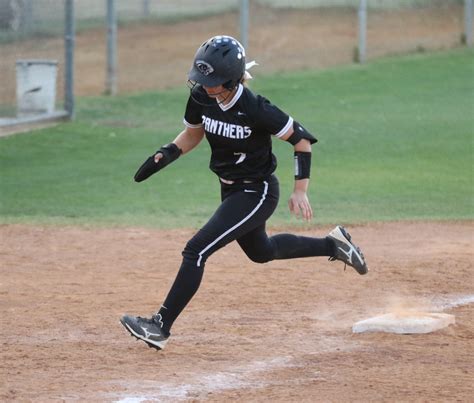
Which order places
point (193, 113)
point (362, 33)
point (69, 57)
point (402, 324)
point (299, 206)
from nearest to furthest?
point (299, 206)
point (193, 113)
point (402, 324)
point (69, 57)
point (362, 33)

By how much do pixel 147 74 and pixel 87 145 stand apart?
7.62 metres

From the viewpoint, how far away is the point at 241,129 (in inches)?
261

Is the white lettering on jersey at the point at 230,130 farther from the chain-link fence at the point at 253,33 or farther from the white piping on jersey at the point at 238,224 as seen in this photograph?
the chain-link fence at the point at 253,33

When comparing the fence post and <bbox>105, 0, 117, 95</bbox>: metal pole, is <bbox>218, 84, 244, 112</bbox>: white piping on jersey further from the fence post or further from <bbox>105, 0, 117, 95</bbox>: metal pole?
the fence post

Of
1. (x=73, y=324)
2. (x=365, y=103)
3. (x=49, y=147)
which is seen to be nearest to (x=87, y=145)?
(x=49, y=147)

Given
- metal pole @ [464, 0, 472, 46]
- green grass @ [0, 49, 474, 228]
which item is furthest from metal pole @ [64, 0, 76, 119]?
metal pole @ [464, 0, 472, 46]

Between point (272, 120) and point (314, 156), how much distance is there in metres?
8.62

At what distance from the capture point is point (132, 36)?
28.0 meters

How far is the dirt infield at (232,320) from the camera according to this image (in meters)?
6.06

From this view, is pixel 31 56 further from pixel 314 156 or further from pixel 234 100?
pixel 234 100

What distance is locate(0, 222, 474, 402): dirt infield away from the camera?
6.06m

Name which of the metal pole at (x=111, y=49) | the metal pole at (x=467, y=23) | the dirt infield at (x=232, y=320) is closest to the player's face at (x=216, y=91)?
the dirt infield at (x=232, y=320)

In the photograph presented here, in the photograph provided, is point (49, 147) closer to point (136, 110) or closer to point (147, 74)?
point (136, 110)

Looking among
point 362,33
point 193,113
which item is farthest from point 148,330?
point 362,33
